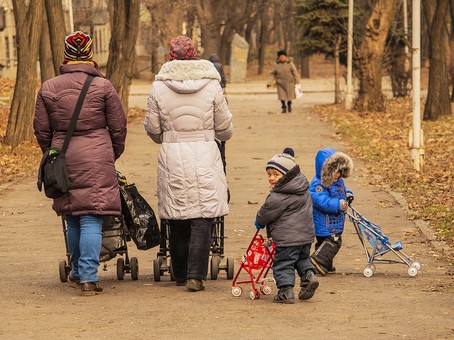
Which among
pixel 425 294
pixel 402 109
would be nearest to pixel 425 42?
pixel 402 109

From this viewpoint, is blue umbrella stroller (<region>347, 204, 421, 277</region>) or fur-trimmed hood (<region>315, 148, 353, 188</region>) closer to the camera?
fur-trimmed hood (<region>315, 148, 353, 188</region>)

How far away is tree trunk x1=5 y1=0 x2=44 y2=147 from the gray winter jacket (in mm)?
14823

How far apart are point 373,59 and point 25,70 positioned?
12.9 m

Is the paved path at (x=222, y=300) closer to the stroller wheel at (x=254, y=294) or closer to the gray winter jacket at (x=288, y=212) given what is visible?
the stroller wheel at (x=254, y=294)

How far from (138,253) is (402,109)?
23882mm

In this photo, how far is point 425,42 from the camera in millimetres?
70875

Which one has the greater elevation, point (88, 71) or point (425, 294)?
point (88, 71)

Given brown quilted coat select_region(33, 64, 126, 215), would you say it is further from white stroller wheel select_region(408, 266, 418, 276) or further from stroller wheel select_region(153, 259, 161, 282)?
white stroller wheel select_region(408, 266, 418, 276)

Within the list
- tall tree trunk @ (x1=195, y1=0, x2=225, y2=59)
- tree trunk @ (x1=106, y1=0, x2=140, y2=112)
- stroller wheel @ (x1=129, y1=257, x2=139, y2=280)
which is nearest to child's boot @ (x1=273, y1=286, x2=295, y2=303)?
stroller wheel @ (x1=129, y1=257, x2=139, y2=280)

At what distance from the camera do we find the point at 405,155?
827 inches

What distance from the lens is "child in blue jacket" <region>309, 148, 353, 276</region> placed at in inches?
374

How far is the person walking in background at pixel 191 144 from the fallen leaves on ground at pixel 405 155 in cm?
331

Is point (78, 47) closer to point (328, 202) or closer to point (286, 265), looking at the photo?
point (286, 265)

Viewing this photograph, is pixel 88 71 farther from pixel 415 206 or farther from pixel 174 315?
pixel 415 206
